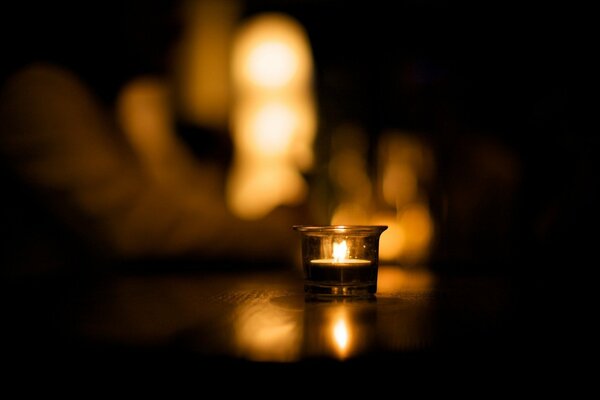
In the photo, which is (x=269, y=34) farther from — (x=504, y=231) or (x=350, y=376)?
(x=350, y=376)

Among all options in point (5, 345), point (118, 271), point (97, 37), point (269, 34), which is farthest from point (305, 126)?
point (5, 345)

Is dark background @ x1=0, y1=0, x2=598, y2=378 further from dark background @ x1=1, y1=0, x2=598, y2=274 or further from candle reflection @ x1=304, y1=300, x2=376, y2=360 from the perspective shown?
candle reflection @ x1=304, y1=300, x2=376, y2=360

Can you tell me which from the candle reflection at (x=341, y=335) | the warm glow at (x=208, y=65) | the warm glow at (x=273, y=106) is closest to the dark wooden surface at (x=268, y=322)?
the candle reflection at (x=341, y=335)

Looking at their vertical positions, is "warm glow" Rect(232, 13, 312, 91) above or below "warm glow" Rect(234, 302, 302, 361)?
above

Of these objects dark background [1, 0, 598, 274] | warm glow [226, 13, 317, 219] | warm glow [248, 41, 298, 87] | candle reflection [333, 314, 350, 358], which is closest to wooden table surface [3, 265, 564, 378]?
candle reflection [333, 314, 350, 358]

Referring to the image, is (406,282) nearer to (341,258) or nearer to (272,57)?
(341,258)
